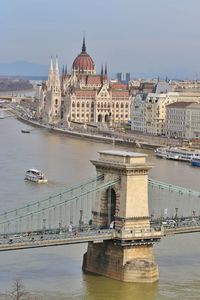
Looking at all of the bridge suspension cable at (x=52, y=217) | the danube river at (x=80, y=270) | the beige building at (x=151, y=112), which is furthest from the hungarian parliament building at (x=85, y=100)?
the bridge suspension cable at (x=52, y=217)

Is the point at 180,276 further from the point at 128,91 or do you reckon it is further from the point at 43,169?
the point at 128,91

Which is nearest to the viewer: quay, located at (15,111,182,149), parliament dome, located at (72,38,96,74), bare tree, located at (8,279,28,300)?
bare tree, located at (8,279,28,300)

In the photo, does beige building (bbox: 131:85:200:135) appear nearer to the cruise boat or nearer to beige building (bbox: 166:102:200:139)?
beige building (bbox: 166:102:200:139)

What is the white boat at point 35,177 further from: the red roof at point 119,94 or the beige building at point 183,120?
the red roof at point 119,94

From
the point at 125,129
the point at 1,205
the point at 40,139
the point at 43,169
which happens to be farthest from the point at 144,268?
the point at 125,129

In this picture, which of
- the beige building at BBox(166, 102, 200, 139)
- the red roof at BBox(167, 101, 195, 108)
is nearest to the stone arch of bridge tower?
the beige building at BBox(166, 102, 200, 139)

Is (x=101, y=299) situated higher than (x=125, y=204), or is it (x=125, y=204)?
(x=125, y=204)
